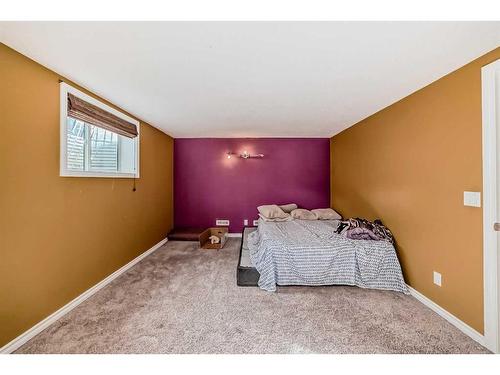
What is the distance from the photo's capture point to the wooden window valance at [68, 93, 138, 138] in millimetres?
2014

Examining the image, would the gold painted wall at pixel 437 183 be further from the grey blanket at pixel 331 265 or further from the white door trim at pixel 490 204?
the grey blanket at pixel 331 265

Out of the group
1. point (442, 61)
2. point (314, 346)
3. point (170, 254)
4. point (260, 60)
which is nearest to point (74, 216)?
point (170, 254)

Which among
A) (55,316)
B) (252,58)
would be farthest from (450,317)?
(55,316)

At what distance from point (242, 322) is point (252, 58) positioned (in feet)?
7.03

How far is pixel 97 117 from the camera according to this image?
7.50ft

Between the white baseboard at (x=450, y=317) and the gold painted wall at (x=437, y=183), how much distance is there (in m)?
0.04

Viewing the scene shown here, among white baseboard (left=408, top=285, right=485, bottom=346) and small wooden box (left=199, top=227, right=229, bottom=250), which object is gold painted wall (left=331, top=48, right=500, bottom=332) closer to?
white baseboard (left=408, top=285, right=485, bottom=346)

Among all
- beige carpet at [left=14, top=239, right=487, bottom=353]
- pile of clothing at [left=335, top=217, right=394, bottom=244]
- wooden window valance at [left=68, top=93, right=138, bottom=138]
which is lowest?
beige carpet at [left=14, top=239, right=487, bottom=353]

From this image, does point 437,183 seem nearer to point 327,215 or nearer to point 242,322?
point 327,215

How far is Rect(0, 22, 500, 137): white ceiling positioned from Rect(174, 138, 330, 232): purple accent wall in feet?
6.33

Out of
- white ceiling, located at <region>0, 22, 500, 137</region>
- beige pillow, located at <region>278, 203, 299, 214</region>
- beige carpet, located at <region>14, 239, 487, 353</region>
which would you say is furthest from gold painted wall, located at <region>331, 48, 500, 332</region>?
beige pillow, located at <region>278, 203, 299, 214</region>

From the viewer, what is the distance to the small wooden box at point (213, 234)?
3.81 metres

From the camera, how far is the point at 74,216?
2053mm
